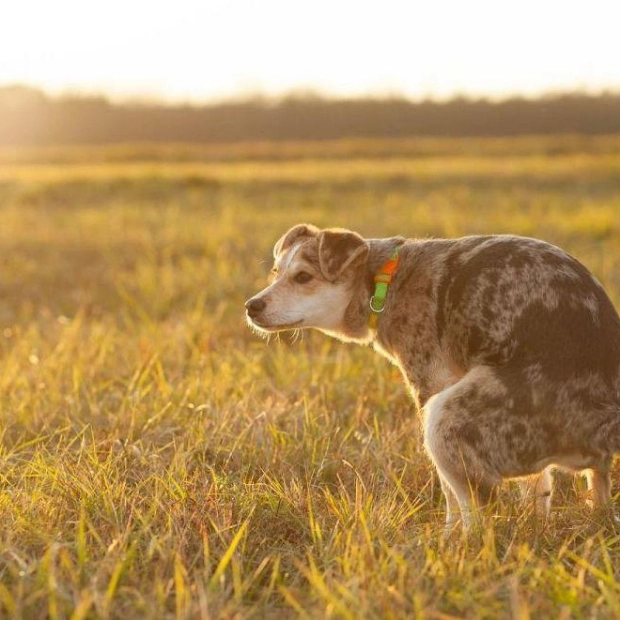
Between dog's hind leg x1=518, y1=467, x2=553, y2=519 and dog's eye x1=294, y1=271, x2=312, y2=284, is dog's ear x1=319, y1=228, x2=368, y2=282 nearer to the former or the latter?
dog's eye x1=294, y1=271, x2=312, y2=284

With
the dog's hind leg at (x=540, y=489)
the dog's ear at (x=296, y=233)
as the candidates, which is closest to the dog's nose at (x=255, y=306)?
the dog's ear at (x=296, y=233)

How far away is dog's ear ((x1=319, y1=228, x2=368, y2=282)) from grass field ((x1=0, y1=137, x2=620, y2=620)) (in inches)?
36.6

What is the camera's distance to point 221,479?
15.7ft

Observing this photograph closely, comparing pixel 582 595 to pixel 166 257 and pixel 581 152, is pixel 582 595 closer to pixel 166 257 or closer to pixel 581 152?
pixel 166 257

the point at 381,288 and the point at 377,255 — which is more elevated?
the point at 377,255

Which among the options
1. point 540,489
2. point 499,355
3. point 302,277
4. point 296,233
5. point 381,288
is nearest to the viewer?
point 499,355

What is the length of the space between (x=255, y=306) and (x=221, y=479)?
3.16 feet

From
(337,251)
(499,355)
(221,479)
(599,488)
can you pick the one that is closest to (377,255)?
(337,251)

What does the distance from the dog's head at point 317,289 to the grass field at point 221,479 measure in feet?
2.17

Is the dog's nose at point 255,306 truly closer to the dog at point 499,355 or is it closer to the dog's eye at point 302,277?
the dog at point 499,355

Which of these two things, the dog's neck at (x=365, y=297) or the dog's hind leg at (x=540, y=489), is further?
the dog's neck at (x=365, y=297)

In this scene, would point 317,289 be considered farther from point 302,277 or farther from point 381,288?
point 381,288

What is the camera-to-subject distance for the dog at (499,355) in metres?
4.25

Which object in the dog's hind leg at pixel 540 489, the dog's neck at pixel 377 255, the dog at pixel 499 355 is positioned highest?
the dog's neck at pixel 377 255
